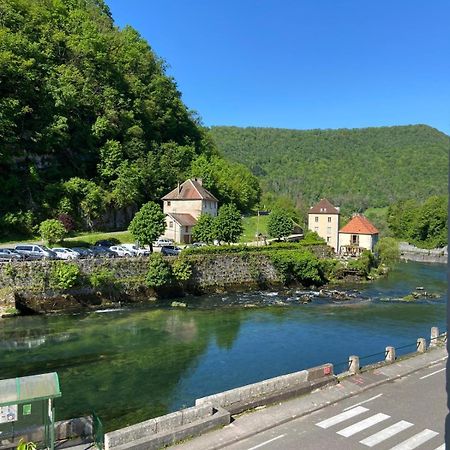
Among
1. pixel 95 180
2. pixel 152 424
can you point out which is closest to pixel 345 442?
pixel 152 424

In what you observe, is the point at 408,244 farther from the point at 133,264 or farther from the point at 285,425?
the point at 285,425

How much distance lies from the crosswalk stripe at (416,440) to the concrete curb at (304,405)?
3.12 metres

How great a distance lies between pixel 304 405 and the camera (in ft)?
50.4

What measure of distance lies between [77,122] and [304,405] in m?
51.5

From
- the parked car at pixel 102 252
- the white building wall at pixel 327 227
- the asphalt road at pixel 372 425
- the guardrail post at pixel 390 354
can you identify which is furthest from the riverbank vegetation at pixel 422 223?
the asphalt road at pixel 372 425

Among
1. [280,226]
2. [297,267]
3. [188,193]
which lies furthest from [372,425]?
[188,193]

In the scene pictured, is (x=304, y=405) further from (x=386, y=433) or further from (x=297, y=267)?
(x=297, y=267)

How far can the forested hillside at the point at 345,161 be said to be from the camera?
14812 cm

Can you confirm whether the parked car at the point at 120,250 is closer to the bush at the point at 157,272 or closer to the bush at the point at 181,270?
the bush at the point at 157,272

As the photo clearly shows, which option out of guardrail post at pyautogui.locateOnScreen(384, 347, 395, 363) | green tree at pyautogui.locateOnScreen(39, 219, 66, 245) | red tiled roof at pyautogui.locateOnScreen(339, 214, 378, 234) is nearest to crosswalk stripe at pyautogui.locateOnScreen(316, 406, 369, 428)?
guardrail post at pyautogui.locateOnScreen(384, 347, 395, 363)

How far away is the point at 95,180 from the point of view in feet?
188

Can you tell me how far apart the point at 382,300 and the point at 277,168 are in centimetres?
12660

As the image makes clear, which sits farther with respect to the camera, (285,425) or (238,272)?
(238,272)

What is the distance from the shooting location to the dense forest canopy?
49.5 metres
